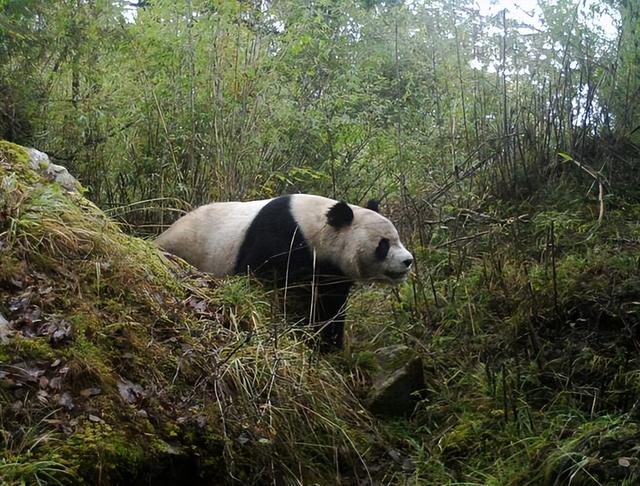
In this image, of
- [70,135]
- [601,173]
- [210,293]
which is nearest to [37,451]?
[210,293]

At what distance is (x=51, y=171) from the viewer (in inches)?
261

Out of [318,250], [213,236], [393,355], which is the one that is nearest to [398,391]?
[393,355]

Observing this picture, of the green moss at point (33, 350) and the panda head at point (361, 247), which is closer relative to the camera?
the green moss at point (33, 350)

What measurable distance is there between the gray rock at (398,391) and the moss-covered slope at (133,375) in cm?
31

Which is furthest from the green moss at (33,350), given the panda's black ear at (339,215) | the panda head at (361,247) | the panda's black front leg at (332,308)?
the panda's black ear at (339,215)

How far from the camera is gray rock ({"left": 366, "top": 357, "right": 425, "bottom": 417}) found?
589 centimetres

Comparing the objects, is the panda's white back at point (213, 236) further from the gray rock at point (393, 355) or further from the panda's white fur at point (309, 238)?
the gray rock at point (393, 355)

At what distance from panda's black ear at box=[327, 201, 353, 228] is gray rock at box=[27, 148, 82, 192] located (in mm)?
1998

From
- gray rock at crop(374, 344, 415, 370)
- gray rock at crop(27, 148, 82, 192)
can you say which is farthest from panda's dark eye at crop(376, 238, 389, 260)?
gray rock at crop(27, 148, 82, 192)

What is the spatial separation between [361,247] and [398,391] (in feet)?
4.70

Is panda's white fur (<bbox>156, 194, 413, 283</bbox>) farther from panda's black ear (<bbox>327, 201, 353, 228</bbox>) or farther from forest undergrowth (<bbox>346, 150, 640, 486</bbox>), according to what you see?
forest undergrowth (<bbox>346, 150, 640, 486</bbox>)

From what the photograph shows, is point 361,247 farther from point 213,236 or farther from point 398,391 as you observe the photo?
point 398,391

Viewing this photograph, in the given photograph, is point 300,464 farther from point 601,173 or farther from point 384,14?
→ point 384,14

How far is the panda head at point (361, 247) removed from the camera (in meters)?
6.91
